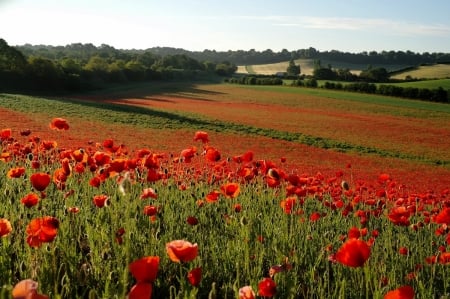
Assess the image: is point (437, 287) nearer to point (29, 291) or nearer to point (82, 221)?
point (82, 221)

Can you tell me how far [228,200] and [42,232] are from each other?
3816mm

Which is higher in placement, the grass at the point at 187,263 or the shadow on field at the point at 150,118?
the grass at the point at 187,263

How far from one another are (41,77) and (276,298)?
204 ft

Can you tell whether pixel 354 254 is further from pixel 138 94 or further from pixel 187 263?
pixel 138 94

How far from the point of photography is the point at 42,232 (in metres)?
2.60

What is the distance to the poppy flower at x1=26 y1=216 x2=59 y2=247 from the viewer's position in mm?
2588

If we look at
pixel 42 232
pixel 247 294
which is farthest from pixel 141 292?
pixel 42 232

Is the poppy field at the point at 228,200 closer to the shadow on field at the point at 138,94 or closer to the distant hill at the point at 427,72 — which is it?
the shadow on field at the point at 138,94

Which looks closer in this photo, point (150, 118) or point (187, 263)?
point (187, 263)

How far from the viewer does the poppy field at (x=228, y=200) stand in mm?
3119

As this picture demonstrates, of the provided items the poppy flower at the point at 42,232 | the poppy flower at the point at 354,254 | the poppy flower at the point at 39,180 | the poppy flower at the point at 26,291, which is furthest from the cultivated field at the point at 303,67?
the poppy flower at the point at 26,291

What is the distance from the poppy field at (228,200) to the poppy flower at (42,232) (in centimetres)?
1

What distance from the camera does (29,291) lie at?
1.38 m

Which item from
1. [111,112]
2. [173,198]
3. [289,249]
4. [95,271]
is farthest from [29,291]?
[111,112]
